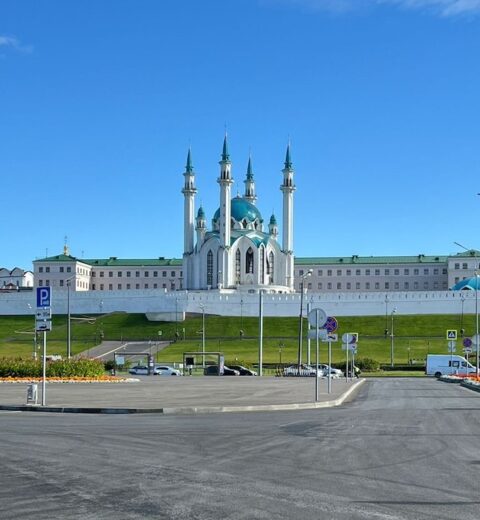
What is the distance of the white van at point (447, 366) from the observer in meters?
60.6

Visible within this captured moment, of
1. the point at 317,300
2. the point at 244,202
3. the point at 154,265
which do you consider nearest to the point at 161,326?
the point at 317,300

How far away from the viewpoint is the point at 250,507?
8.35 metres

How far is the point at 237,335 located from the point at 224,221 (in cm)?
3278

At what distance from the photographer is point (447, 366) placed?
61.3m

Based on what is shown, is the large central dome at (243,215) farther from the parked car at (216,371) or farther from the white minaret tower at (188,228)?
the parked car at (216,371)

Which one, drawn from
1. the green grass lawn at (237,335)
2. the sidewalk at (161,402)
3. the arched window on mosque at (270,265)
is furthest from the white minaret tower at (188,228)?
the sidewalk at (161,402)

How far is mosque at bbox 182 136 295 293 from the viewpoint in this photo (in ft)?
429

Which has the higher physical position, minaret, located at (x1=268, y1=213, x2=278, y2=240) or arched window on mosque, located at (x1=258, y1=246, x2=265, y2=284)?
minaret, located at (x1=268, y1=213, x2=278, y2=240)

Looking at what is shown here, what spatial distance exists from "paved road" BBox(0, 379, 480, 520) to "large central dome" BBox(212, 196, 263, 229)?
397 feet

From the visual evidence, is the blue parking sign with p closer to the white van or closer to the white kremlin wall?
the white van

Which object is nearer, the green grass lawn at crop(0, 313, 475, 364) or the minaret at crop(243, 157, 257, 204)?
the green grass lawn at crop(0, 313, 475, 364)

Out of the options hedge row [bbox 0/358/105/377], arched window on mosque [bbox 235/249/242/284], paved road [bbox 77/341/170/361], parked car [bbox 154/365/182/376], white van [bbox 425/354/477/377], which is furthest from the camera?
arched window on mosque [bbox 235/249/242/284]

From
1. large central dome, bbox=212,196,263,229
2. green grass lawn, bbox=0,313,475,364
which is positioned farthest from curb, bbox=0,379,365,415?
large central dome, bbox=212,196,263,229

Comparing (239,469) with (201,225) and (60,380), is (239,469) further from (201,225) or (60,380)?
(201,225)
